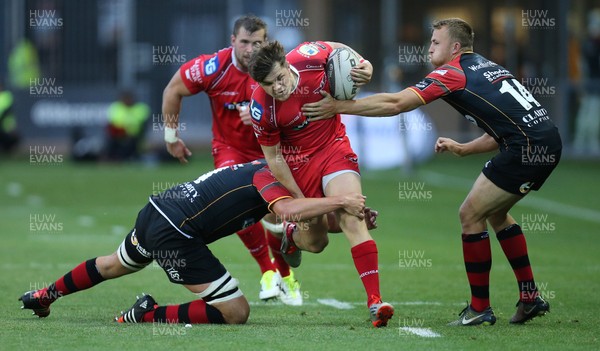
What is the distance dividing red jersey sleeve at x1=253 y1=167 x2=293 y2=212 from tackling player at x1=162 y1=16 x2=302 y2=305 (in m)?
1.73

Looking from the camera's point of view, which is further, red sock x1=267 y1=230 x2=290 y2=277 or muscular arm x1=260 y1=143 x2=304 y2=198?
red sock x1=267 y1=230 x2=290 y2=277

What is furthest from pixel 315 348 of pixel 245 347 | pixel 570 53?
pixel 570 53

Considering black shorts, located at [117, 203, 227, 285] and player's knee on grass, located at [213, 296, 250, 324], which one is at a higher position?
black shorts, located at [117, 203, 227, 285]

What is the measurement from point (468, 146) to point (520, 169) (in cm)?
59

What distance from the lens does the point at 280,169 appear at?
327 inches

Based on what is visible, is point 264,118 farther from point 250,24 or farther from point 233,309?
point 250,24

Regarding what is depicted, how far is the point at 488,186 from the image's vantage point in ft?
27.2

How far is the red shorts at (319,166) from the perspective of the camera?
28.1 ft

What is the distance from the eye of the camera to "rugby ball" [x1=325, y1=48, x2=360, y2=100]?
8.28 metres

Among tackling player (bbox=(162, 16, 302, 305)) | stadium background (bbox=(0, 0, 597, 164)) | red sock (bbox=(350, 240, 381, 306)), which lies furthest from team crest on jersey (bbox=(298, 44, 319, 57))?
stadium background (bbox=(0, 0, 597, 164))

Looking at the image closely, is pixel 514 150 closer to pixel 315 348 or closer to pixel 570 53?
pixel 315 348

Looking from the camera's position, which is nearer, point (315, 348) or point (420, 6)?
point (315, 348)

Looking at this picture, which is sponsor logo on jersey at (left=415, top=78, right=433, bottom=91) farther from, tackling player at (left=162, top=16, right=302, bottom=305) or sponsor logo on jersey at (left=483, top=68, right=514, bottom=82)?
tackling player at (left=162, top=16, right=302, bottom=305)

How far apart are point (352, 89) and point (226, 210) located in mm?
1268
